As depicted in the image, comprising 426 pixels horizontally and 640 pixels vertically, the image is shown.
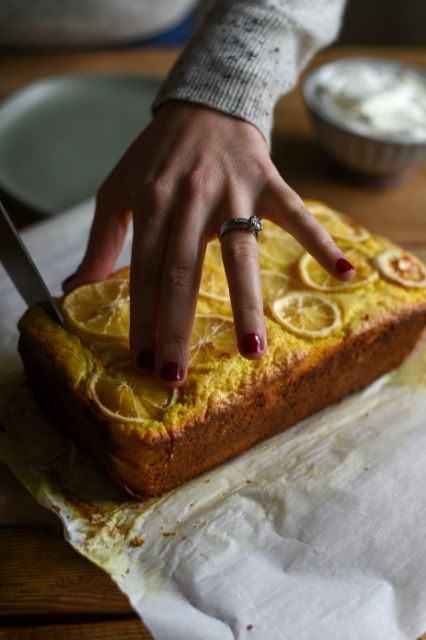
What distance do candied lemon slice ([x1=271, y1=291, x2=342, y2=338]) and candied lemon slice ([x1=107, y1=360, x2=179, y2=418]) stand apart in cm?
27

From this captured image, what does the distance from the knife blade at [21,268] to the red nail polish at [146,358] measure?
0.77ft

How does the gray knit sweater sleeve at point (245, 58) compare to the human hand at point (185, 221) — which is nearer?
the human hand at point (185, 221)

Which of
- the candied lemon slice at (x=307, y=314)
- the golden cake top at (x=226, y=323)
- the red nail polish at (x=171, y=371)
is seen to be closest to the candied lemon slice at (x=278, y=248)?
the golden cake top at (x=226, y=323)

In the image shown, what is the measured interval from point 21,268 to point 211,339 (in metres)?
0.37

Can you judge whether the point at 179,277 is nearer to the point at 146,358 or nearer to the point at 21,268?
the point at 146,358

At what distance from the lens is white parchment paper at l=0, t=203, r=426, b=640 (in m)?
1.09

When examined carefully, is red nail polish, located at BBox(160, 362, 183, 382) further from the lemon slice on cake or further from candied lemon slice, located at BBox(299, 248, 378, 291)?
candied lemon slice, located at BBox(299, 248, 378, 291)

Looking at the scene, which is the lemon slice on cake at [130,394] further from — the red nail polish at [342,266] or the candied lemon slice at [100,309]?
the red nail polish at [342,266]

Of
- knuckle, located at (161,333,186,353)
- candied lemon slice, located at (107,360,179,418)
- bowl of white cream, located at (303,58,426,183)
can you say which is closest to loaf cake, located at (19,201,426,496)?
candied lemon slice, located at (107,360,179,418)

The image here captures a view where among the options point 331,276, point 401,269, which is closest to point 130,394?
point 331,276

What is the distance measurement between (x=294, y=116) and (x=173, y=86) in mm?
978

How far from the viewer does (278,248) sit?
1.54 m

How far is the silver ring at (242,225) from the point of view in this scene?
118 centimetres

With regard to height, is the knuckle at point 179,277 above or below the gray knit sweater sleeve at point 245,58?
below
